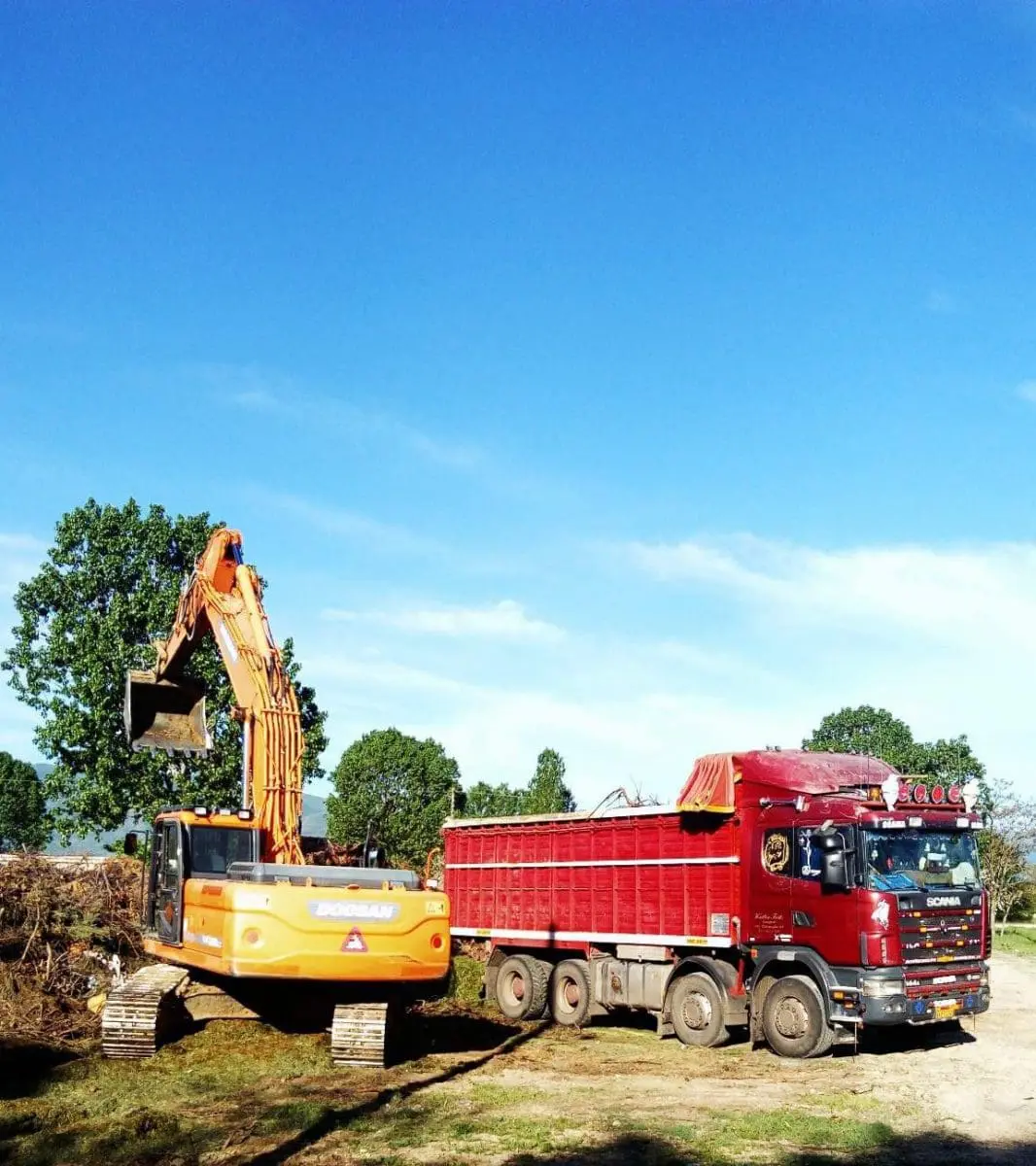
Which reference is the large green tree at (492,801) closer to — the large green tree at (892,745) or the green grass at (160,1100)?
the large green tree at (892,745)

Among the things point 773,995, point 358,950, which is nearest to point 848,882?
point 773,995

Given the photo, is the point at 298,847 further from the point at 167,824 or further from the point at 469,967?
the point at 469,967

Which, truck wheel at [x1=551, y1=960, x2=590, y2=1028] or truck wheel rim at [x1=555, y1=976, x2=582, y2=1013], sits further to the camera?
truck wheel rim at [x1=555, y1=976, x2=582, y2=1013]

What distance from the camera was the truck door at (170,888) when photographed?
1502 cm

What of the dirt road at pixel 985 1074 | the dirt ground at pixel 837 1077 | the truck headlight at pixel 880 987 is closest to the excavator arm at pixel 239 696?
the dirt ground at pixel 837 1077

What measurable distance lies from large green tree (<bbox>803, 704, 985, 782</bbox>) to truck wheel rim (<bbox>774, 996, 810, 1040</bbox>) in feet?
137

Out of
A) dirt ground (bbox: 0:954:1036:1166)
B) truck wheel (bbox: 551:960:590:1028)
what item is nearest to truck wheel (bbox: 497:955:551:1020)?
truck wheel (bbox: 551:960:590:1028)

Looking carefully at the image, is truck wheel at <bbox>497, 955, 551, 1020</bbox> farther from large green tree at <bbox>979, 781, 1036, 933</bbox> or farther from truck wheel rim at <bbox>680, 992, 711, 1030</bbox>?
large green tree at <bbox>979, 781, 1036, 933</bbox>

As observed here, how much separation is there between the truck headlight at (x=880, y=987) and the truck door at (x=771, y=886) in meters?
1.28

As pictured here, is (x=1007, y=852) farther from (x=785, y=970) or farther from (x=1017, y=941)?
(x=785, y=970)

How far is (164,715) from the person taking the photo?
18641 mm

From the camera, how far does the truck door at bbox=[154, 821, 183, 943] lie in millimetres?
15023

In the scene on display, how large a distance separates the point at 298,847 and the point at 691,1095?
566cm

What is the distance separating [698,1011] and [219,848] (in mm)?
7173
